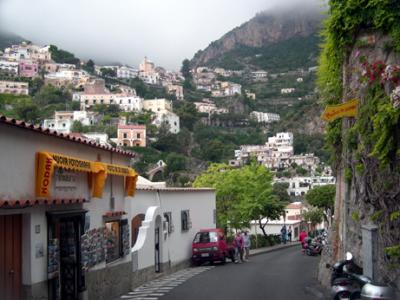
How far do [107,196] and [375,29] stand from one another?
7.70 m

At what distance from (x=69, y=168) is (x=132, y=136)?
14492cm

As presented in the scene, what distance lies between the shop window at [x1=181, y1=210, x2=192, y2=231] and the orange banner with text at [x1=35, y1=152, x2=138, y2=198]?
10.1 m

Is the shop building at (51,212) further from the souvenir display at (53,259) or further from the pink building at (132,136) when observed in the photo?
the pink building at (132,136)

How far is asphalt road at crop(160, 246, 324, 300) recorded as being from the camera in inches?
579

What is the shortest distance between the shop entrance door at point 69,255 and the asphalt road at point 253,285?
2.97 m

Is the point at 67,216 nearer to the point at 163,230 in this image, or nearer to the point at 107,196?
the point at 107,196

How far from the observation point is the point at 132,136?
155875 mm

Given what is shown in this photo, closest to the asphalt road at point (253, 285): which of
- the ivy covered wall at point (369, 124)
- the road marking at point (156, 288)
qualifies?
the road marking at point (156, 288)

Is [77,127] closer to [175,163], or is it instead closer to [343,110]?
[175,163]

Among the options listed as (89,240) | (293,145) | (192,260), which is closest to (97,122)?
(293,145)

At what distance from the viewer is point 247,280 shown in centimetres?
1808

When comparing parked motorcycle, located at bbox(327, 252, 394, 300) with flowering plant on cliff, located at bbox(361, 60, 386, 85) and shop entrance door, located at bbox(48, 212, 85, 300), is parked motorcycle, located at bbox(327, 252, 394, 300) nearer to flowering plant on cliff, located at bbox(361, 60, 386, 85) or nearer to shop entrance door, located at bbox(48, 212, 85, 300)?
flowering plant on cliff, located at bbox(361, 60, 386, 85)

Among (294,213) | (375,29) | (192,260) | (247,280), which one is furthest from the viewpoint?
(294,213)

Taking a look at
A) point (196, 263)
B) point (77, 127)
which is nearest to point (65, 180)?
point (196, 263)
